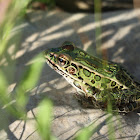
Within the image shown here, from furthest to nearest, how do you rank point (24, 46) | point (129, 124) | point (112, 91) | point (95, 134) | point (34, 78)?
1. point (24, 46)
2. point (112, 91)
3. point (129, 124)
4. point (95, 134)
5. point (34, 78)

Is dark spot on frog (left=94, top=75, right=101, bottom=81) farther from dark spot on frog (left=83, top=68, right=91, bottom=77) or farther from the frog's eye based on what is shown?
the frog's eye

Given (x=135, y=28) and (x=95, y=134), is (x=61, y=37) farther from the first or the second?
(x=95, y=134)

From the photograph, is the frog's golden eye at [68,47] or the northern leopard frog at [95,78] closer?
the northern leopard frog at [95,78]

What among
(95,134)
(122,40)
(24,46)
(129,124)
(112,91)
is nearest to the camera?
(95,134)

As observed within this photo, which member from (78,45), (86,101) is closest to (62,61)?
(86,101)

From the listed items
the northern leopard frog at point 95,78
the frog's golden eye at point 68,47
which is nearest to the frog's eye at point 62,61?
the northern leopard frog at point 95,78

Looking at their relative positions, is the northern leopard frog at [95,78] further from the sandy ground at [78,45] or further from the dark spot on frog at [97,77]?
the sandy ground at [78,45]

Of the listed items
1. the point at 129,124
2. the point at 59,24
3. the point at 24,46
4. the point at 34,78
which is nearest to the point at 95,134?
the point at 129,124
